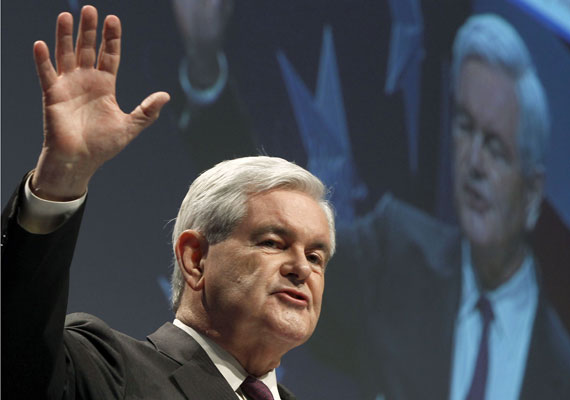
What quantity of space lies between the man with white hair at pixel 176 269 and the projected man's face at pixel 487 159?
5.71 feet

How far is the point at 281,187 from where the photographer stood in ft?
7.13

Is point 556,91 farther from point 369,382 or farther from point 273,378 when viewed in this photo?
point 273,378

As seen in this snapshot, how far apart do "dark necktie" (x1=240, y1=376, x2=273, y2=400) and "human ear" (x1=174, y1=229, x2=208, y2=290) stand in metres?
0.28

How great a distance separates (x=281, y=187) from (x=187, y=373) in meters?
0.53

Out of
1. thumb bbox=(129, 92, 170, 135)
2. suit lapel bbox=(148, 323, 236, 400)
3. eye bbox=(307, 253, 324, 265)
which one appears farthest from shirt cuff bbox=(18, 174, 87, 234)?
eye bbox=(307, 253, 324, 265)

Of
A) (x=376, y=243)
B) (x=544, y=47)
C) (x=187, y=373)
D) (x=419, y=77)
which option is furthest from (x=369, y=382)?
(x=187, y=373)

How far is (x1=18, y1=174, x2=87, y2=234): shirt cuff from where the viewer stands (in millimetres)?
1426

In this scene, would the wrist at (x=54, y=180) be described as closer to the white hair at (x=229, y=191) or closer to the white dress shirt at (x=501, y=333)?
the white hair at (x=229, y=191)

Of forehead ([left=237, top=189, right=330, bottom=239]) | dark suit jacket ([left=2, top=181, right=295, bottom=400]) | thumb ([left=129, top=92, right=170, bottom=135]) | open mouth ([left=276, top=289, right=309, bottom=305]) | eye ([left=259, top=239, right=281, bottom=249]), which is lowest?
open mouth ([left=276, top=289, right=309, bottom=305])

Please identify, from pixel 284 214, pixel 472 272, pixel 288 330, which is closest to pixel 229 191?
pixel 284 214

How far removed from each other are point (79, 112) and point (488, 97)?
2.77 meters

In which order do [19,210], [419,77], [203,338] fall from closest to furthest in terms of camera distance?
1. [19,210]
2. [203,338]
3. [419,77]

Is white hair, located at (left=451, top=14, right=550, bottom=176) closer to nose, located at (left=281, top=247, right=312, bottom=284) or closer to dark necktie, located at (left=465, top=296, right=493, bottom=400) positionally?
dark necktie, located at (left=465, top=296, right=493, bottom=400)

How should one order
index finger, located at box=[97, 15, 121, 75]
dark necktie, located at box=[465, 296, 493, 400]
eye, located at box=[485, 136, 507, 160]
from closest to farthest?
1. index finger, located at box=[97, 15, 121, 75]
2. dark necktie, located at box=[465, 296, 493, 400]
3. eye, located at box=[485, 136, 507, 160]
